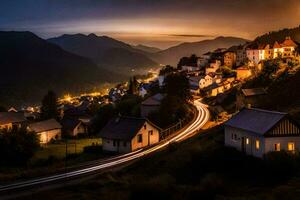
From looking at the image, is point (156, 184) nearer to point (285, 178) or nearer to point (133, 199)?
point (133, 199)

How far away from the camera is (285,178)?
2845 centimetres

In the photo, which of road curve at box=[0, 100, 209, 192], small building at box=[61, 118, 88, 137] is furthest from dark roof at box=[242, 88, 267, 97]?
small building at box=[61, 118, 88, 137]

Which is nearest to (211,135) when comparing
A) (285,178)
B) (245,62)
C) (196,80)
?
(285,178)

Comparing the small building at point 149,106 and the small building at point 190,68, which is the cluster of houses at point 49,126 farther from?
the small building at point 190,68

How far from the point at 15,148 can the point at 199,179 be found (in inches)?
1151

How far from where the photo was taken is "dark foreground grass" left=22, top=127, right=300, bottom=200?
25016 mm

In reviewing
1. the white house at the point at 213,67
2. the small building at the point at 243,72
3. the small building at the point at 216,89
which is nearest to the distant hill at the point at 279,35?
the white house at the point at 213,67

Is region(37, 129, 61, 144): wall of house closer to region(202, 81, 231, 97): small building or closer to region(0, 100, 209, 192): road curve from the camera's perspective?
region(0, 100, 209, 192): road curve

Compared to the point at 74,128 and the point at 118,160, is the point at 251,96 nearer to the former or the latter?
the point at 118,160

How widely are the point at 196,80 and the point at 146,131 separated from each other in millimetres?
46820

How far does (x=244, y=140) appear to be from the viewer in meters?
35.3

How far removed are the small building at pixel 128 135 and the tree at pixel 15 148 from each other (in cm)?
906

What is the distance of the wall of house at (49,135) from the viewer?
8006cm

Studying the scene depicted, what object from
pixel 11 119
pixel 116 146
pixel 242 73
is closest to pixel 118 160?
pixel 116 146
